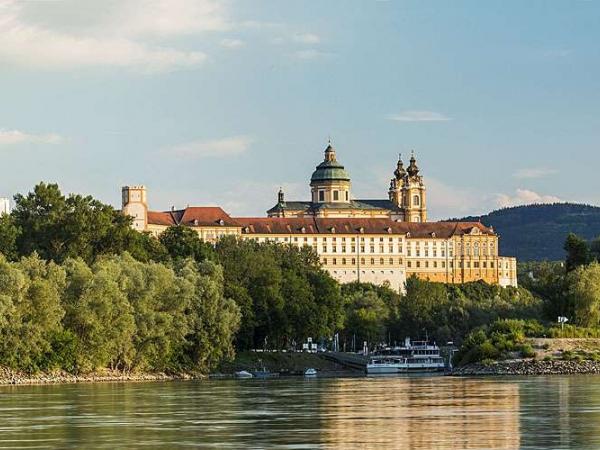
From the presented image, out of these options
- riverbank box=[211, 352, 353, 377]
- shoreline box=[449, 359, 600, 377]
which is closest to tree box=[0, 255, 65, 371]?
riverbank box=[211, 352, 353, 377]

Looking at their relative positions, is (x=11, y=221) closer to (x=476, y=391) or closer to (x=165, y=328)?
(x=165, y=328)

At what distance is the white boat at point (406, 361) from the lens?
129750 millimetres

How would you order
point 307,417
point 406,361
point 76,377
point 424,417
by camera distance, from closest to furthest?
point 424,417 → point 307,417 → point 76,377 → point 406,361

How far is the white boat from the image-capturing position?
129750 mm

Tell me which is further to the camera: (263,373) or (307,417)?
(263,373)

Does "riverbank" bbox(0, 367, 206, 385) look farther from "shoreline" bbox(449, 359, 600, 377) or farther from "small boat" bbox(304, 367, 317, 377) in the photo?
"shoreline" bbox(449, 359, 600, 377)

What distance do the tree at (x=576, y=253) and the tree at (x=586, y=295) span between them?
44.0 ft

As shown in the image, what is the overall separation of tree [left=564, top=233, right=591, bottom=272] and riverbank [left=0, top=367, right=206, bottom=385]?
4078 cm

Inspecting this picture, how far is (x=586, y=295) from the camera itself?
117 metres

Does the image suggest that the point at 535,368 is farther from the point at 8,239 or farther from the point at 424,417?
the point at 424,417

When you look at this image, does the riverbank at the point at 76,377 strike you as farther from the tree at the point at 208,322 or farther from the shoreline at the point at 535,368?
the shoreline at the point at 535,368

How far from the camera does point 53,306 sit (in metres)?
94.8

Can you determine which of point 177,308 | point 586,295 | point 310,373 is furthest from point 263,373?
point 586,295

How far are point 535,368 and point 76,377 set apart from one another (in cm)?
3031
